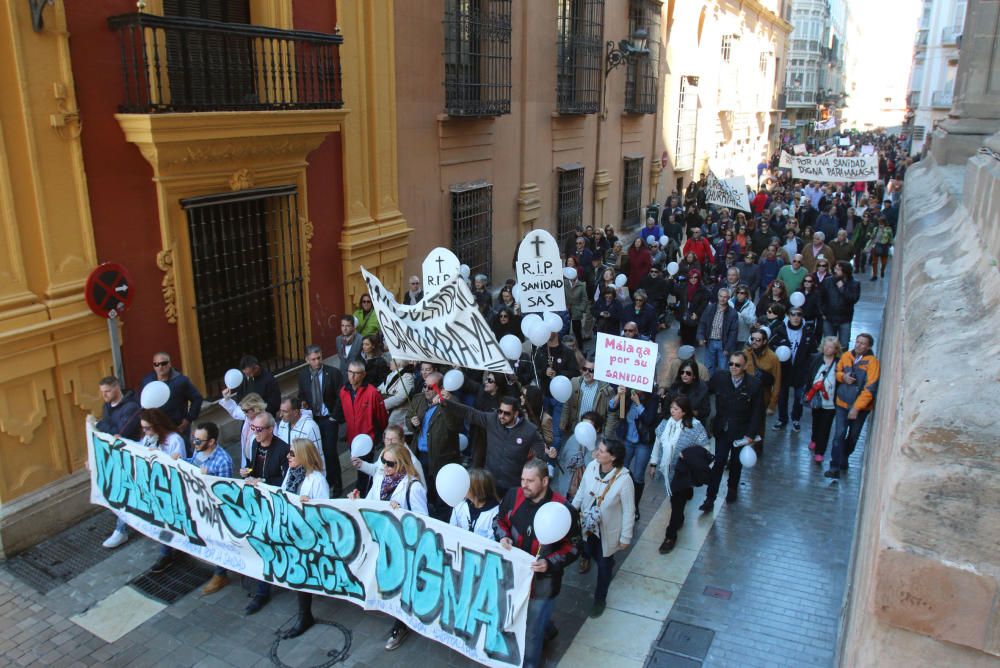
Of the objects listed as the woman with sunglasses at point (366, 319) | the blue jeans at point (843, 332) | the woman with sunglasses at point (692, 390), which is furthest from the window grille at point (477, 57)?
the woman with sunglasses at point (692, 390)

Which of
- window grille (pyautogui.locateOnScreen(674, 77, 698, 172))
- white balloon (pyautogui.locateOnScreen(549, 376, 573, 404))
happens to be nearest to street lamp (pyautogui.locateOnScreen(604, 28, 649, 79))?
window grille (pyautogui.locateOnScreen(674, 77, 698, 172))

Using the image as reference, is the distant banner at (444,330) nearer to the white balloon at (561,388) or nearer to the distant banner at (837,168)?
the white balloon at (561,388)

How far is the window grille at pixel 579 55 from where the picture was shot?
16.0 metres

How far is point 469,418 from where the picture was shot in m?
6.85

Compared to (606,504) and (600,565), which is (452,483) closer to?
(606,504)

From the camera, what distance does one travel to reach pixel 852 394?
791 centimetres

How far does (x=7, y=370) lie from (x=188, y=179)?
8.00ft

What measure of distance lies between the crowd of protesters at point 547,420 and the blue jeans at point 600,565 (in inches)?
0.5

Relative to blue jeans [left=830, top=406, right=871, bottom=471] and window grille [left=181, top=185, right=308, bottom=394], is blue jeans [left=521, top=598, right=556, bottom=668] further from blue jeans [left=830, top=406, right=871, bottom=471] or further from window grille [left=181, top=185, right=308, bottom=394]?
window grille [left=181, top=185, right=308, bottom=394]

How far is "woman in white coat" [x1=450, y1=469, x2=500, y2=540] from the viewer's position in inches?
209

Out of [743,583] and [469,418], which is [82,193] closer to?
[469,418]

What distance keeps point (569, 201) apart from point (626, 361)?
435 inches

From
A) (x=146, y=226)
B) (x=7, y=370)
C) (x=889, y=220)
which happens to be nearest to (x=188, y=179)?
(x=146, y=226)

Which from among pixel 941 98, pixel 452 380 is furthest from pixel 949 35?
pixel 452 380
